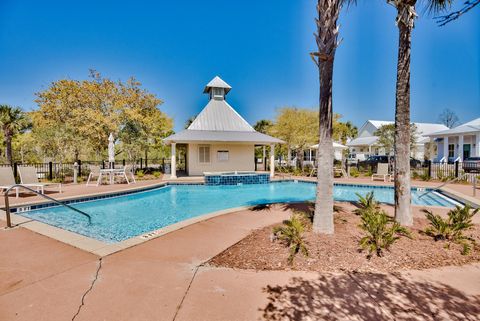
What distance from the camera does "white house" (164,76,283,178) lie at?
17.5 metres

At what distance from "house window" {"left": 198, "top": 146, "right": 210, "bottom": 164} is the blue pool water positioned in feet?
14.5

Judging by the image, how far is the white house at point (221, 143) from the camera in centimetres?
1748

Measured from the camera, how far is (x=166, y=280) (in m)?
3.07

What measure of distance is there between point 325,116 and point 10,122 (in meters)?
24.2

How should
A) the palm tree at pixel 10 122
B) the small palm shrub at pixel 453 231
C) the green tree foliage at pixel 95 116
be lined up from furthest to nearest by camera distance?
Result: the palm tree at pixel 10 122, the green tree foliage at pixel 95 116, the small palm shrub at pixel 453 231

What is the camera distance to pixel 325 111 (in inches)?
185

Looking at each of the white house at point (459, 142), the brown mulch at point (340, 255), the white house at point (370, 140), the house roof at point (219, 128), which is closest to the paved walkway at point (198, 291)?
the brown mulch at point (340, 255)

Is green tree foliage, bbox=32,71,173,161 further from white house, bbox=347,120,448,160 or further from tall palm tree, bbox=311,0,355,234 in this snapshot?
white house, bbox=347,120,448,160

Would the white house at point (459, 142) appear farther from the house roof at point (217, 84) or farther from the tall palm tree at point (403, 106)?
the tall palm tree at point (403, 106)

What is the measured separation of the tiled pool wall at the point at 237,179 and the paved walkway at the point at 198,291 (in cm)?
1095

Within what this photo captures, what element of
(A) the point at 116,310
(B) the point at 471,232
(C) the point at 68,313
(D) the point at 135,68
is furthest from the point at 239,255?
(D) the point at 135,68

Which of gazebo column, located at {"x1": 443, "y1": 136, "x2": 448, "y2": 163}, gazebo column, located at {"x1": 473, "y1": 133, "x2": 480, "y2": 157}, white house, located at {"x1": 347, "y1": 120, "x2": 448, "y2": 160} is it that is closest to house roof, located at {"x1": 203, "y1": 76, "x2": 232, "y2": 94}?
white house, located at {"x1": 347, "y1": 120, "x2": 448, "y2": 160}

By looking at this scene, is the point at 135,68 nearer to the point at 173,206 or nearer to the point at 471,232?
the point at 173,206

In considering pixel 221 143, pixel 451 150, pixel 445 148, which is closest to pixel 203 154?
pixel 221 143
